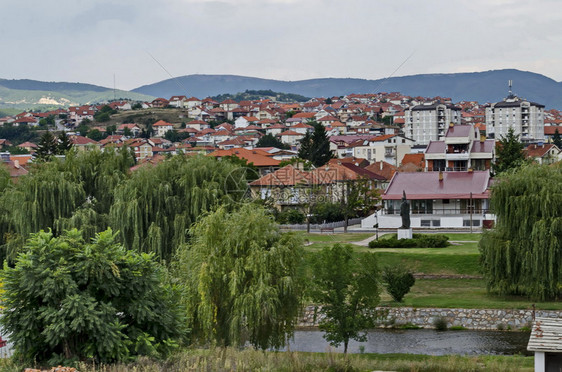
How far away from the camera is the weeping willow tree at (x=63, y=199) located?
35.6m

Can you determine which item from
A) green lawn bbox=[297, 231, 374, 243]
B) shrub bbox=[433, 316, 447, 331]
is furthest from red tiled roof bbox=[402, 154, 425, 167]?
shrub bbox=[433, 316, 447, 331]

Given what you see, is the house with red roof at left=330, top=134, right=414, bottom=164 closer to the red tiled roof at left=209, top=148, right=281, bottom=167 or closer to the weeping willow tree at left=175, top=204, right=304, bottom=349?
the red tiled roof at left=209, top=148, right=281, bottom=167

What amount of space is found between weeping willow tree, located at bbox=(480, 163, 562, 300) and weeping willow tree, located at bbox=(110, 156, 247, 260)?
37.4 ft

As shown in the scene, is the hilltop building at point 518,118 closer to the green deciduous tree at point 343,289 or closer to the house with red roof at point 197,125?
the house with red roof at point 197,125

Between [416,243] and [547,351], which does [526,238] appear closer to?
[416,243]

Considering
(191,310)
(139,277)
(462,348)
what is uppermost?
(139,277)

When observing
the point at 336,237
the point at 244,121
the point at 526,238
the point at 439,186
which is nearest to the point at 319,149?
the point at 439,186

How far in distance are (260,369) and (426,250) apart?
26.3m

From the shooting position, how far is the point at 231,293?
22.4m

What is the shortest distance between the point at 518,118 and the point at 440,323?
143 meters

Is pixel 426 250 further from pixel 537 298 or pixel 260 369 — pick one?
pixel 260 369

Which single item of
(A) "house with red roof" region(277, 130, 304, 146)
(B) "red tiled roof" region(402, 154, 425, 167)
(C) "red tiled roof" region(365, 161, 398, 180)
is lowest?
(C) "red tiled roof" region(365, 161, 398, 180)

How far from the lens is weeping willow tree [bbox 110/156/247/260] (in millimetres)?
33750

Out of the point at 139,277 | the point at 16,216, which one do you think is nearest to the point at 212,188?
the point at 16,216
